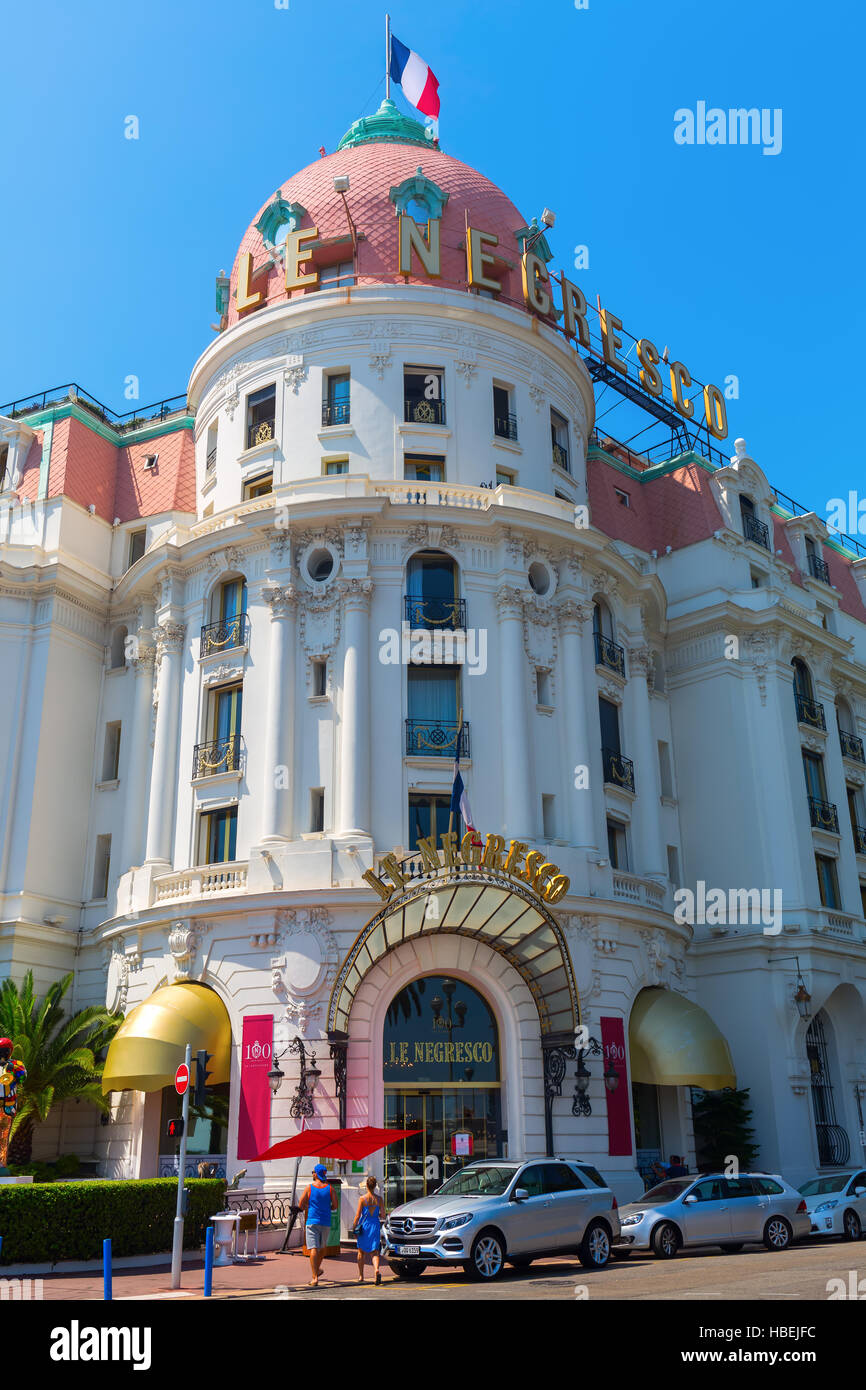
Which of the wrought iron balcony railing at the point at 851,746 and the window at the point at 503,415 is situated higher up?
the window at the point at 503,415

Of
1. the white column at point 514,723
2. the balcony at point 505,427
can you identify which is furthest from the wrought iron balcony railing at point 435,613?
the balcony at point 505,427

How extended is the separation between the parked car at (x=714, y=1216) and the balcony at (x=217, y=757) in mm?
16112

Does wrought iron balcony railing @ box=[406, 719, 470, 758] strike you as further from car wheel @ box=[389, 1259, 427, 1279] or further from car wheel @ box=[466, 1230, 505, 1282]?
car wheel @ box=[466, 1230, 505, 1282]

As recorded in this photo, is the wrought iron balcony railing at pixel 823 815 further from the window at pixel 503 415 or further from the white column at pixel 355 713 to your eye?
the white column at pixel 355 713

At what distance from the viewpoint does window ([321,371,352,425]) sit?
125 ft

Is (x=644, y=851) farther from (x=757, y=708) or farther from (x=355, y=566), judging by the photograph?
(x=355, y=566)

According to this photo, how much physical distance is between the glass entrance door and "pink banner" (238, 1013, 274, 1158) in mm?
3000

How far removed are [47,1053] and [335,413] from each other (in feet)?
68.2

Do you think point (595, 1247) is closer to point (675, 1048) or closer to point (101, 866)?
point (675, 1048)

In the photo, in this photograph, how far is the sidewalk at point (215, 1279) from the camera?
1920 cm

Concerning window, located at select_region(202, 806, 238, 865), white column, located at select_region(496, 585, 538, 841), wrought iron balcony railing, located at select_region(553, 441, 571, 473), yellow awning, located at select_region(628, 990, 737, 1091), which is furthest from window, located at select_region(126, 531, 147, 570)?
yellow awning, located at select_region(628, 990, 737, 1091)
